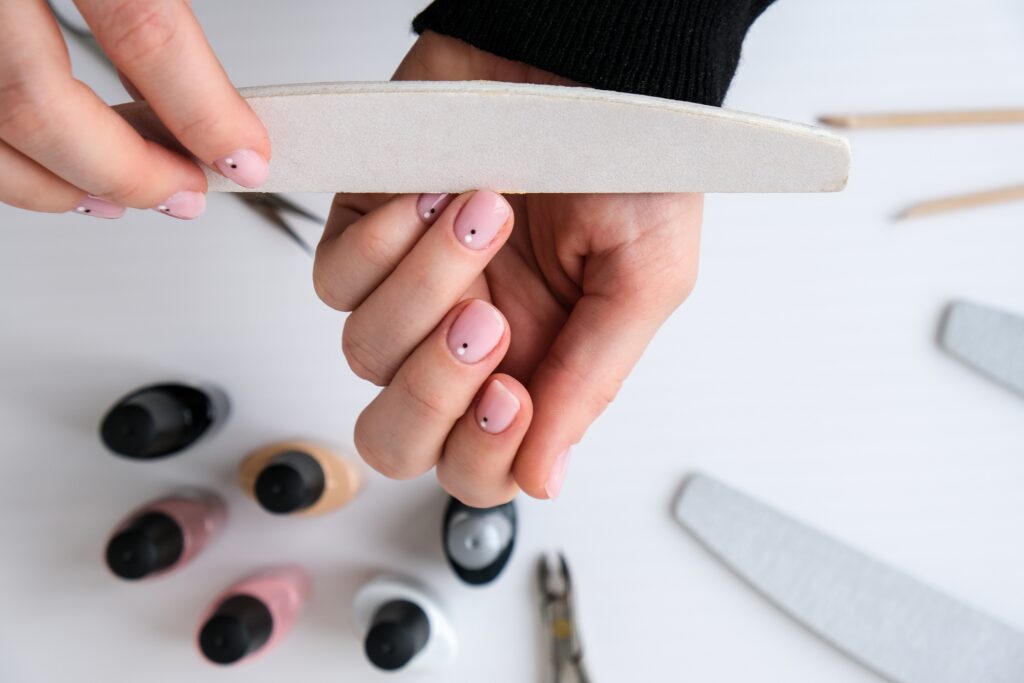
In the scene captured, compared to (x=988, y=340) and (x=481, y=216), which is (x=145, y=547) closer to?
(x=481, y=216)

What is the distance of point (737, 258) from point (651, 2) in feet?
1.07

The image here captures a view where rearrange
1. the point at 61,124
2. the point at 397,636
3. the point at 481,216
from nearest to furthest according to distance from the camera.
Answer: the point at 61,124 < the point at 481,216 < the point at 397,636

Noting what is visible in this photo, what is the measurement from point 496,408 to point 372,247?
5.1 inches

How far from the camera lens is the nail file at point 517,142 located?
396 millimetres

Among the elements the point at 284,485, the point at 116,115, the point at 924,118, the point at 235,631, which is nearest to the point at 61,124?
the point at 116,115

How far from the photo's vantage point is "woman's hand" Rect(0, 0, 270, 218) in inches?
12.7

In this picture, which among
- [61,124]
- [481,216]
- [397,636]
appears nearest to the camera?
[61,124]

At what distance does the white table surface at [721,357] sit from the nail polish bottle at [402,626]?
2 cm

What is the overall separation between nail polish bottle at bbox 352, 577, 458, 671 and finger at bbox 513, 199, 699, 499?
277 mm

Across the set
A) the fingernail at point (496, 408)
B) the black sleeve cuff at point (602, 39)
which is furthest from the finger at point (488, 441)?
the black sleeve cuff at point (602, 39)

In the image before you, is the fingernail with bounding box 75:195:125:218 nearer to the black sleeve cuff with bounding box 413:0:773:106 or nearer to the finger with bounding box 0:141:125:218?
the finger with bounding box 0:141:125:218

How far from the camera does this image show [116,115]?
0.36 meters

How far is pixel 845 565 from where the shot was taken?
76 centimetres

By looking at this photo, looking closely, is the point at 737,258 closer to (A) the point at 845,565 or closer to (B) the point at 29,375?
(A) the point at 845,565
